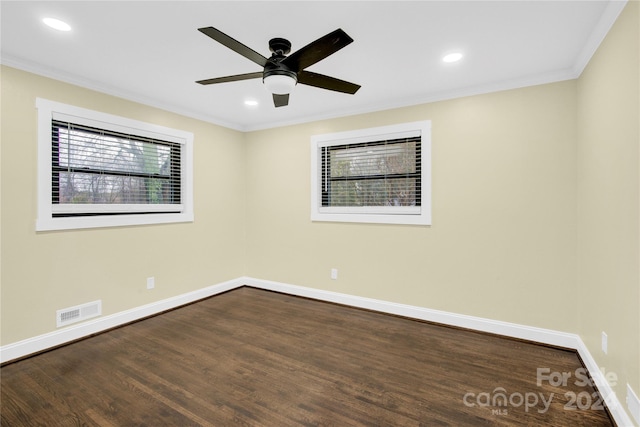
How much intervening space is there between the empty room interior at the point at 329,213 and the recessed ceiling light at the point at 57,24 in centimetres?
6

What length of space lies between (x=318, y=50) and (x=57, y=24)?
182 centimetres

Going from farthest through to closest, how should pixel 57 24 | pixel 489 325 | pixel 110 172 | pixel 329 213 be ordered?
pixel 329 213
pixel 110 172
pixel 489 325
pixel 57 24

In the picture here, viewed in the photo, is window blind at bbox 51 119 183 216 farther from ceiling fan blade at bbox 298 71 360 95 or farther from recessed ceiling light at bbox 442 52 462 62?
recessed ceiling light at bbox 442 52 462 62

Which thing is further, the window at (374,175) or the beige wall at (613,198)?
the window at (374,175)

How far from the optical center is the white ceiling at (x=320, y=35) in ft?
6.35

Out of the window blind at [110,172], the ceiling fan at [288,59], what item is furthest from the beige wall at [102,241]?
the ceiling fan at [288,59]

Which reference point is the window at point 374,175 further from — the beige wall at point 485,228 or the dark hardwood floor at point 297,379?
the dark hardwood floor at point 297,379

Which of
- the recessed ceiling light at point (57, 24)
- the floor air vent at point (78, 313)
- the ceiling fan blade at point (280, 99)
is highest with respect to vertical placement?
the recessed ceiling light at point (57, 24)

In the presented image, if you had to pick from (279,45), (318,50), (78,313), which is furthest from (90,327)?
(318,50)

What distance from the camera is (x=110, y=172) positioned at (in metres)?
3.34

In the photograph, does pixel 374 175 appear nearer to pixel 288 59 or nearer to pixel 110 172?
pixel 288 59

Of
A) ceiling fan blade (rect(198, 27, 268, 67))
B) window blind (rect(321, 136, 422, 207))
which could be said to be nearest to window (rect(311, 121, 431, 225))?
window blind (rect(321, 136, 422, 207))

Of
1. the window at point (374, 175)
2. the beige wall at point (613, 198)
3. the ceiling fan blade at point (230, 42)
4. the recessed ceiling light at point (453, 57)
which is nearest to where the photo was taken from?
the ceiling fan blade at point (230, 42)

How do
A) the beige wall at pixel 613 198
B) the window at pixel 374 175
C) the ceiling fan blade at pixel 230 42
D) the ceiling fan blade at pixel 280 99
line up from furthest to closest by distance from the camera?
the window at pixel 374 175 < the ceiling fan blade at pixel 280 99 < the beige wall at pixel 613 198 < the ceiling fan blade at pixel 230 42
